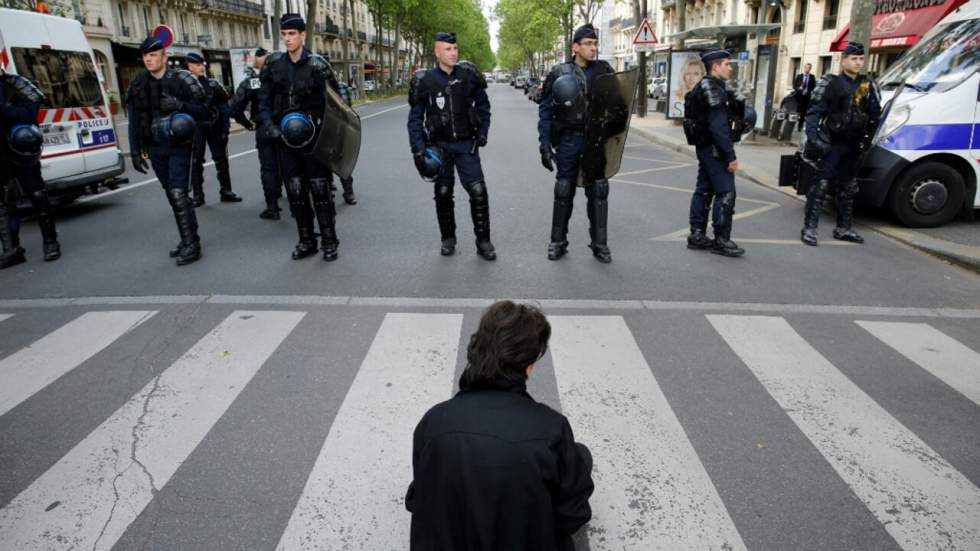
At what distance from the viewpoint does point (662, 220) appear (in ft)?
27.4

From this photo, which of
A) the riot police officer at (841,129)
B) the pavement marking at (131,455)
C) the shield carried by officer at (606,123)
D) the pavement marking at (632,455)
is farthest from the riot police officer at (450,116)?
the riot police officer at (841,129)

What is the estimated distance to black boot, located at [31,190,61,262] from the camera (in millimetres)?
6746

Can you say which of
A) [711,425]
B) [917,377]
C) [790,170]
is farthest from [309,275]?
[790,170]

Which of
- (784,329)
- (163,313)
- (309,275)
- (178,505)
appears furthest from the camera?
(309,275)

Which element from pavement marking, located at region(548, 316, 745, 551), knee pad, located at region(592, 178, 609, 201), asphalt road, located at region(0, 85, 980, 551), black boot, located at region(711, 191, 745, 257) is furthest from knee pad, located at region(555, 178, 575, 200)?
pavement marking, located at region(548, 316, 745, 551)

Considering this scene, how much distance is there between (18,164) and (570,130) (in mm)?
5310

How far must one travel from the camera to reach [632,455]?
128 inches

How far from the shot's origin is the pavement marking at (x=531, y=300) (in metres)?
5.23

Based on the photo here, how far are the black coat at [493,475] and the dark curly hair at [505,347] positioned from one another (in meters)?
0.04

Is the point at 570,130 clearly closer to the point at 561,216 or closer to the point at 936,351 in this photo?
the point at 561,216

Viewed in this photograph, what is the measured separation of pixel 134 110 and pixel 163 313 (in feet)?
7.37

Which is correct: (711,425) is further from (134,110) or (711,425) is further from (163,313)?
(134,110)

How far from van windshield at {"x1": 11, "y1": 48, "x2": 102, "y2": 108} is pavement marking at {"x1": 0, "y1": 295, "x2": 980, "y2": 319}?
4.30 meters

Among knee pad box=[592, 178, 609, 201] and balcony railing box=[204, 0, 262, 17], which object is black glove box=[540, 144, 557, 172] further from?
balcony railing box=[204, 0, 262, 17]
